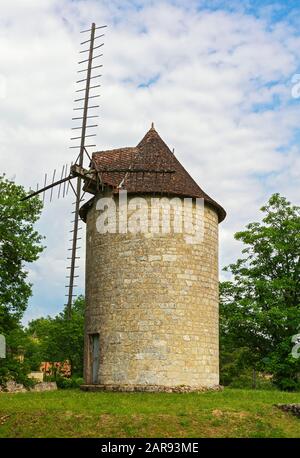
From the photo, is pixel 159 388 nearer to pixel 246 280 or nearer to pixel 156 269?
pixel 156 269

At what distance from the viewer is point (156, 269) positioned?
20359mm

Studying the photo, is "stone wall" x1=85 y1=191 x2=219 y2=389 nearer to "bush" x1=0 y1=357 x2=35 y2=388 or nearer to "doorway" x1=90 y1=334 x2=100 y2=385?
"doorway" x1=90 y1=334 x2=100 y2=385

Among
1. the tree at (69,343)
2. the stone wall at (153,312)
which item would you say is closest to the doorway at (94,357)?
the stone wall at (153,312)

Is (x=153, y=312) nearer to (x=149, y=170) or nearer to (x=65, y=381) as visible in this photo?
(x=149, y=170)

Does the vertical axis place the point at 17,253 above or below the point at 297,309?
above

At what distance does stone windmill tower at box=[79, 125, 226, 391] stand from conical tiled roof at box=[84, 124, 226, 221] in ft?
0.14

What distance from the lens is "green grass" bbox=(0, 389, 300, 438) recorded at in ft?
45.3

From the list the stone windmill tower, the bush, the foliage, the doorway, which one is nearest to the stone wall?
the stone windmill tower

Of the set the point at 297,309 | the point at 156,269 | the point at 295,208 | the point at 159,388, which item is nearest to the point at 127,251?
the point at 156,269

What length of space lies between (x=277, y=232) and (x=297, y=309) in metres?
4.23

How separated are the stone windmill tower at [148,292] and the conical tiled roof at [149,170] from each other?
0.04 metres

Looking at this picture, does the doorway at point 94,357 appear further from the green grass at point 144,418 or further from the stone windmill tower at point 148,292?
the green grass at point 144,418
